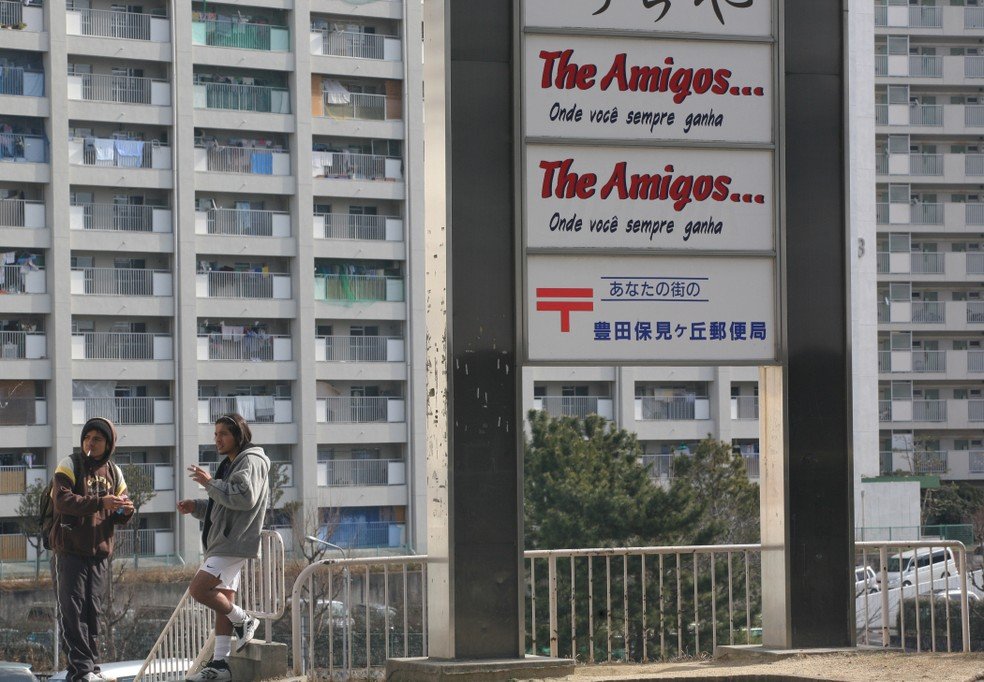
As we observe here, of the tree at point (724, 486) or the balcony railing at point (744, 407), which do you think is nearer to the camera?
the tree at point (724, 486)

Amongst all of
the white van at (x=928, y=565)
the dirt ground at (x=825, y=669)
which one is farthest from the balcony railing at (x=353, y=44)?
the dirt ground at (x=825, y=669)

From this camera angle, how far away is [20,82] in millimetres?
49250

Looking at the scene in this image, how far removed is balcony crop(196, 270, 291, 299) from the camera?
51750mm

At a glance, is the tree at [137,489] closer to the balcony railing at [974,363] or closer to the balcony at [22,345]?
the balcony at [22,345]

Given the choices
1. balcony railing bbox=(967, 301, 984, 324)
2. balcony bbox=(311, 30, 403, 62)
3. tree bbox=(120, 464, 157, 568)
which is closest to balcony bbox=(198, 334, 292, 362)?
tree bbox=(120, 464, 157, 568)

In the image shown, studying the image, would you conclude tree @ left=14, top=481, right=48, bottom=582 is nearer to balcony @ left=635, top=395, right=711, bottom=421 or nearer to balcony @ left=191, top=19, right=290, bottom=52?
balcony @ left=191, top=19, right=290, bottom=52

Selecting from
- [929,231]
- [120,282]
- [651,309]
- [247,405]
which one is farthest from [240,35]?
[651,309]

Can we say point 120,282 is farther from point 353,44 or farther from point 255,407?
point 353,44

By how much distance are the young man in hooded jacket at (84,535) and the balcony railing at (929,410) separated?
5961cm

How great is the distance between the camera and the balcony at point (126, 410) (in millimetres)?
50562

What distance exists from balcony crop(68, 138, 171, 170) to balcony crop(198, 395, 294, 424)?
27.0ft

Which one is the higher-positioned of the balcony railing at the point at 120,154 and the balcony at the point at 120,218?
the balcony railing at the point at 120,154

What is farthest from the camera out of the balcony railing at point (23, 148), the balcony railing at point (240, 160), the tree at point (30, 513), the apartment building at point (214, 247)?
the balcony railing at point (240, 160)

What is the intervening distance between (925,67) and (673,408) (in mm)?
19653
